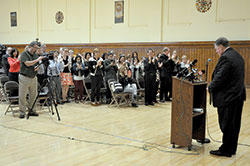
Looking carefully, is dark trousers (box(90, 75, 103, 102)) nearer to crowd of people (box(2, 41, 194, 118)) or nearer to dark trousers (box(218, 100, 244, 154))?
crowd of people (box(2, 41, 194, 118))

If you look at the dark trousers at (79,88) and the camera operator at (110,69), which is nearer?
the camera operator at (110,69)

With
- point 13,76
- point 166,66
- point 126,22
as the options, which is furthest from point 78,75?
point 126,22

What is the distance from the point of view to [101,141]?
491 centimetres

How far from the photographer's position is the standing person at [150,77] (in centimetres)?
852

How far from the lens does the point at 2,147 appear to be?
450 cm

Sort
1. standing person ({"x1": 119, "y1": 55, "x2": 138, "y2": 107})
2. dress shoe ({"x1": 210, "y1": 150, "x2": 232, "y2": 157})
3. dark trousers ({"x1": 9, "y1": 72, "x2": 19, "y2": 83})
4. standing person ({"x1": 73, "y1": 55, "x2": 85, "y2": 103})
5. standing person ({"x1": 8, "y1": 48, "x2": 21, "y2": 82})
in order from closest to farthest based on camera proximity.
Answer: dress shoe ({"x1": 210, "y1": 150, "x2": 232, "y2": 157})
standing person ({"x1": 8, "y1": 48, "x2": 21, "y2": 82})
dark trousers ({"x1": 9, "y1": 72, "x2": 19, "y2": 83})
standing person ({"x1": 119, "y1": 55, "x2": 138, "y2": 107})
standing person ({"x1": 73, "y1": 55, "x2": 85, "y2": 103})

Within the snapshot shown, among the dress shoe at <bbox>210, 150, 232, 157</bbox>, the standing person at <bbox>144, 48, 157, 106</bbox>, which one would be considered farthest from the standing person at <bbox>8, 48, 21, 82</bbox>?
the dress shoe at <bbox>210, 150, 232, 157</bbox>

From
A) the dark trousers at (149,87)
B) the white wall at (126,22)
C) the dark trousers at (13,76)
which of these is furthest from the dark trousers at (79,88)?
the white wall at (126,22)

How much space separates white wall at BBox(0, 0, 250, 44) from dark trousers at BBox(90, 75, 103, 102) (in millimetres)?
6408

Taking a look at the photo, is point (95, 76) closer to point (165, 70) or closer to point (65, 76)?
point (65, 76)

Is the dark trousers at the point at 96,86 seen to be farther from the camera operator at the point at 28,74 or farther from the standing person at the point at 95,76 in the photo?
the camera operator at the point at 28,74

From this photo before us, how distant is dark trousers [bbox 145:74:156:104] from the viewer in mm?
8562

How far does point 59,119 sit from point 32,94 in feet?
3.03

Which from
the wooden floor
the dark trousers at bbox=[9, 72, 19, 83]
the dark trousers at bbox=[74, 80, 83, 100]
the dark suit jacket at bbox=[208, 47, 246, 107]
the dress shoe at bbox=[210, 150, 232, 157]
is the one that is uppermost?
the dark suit jacket at bbox=[208, 47, 246, 107]
